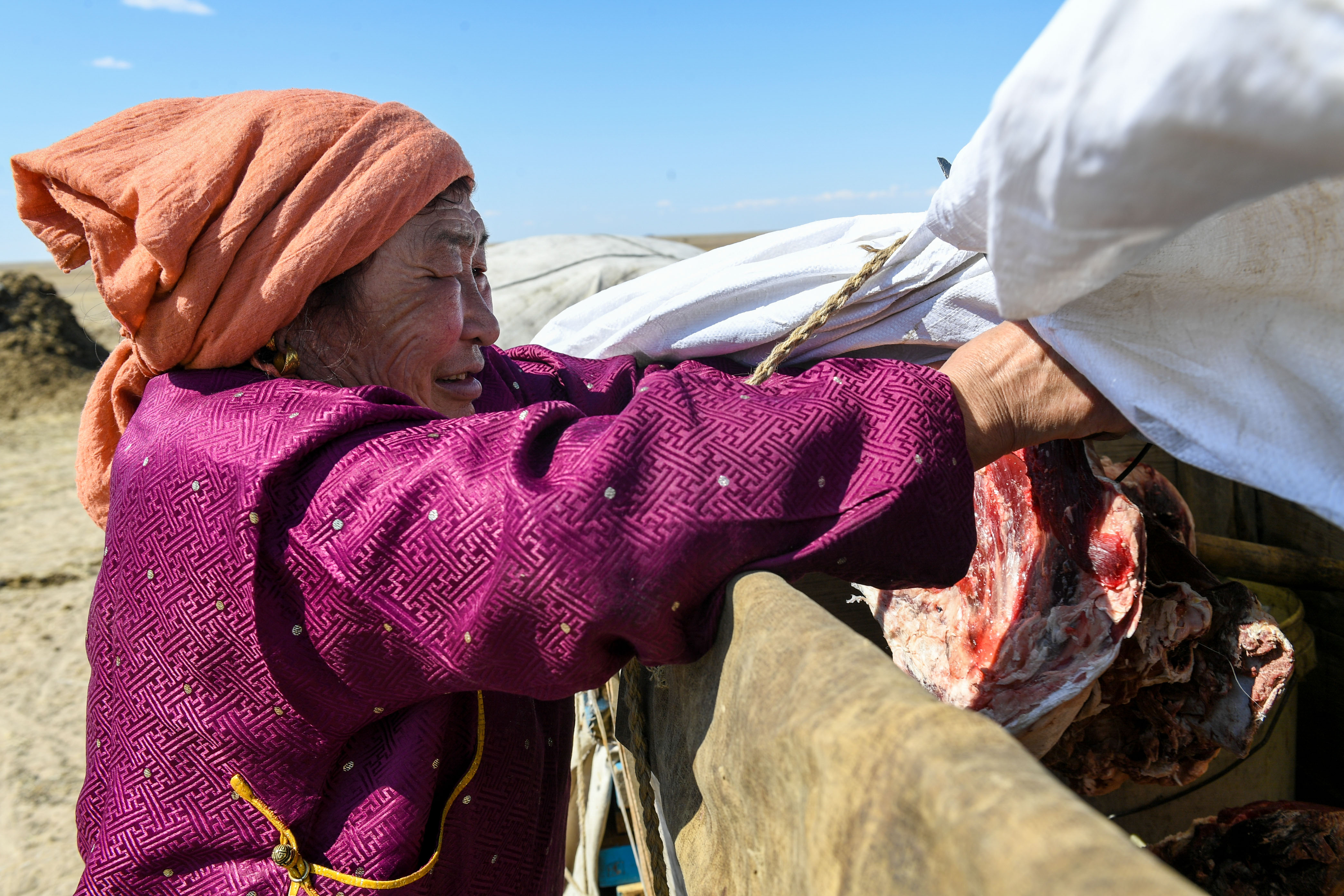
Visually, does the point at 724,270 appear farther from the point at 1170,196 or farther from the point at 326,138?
the point at 1170,196

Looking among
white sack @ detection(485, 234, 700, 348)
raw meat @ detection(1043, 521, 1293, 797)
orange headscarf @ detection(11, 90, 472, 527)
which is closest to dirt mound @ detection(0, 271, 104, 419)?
white sack @ detection(485, 234, 700, 348)

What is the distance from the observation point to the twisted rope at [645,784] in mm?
1272

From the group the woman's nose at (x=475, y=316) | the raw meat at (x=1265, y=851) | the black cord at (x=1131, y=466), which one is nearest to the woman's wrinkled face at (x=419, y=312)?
the woman's nose at (x=475, y=316)

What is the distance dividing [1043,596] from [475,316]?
106cm

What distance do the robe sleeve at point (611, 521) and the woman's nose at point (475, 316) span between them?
0.52 m

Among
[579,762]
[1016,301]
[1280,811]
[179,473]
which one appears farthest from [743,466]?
[579,762]

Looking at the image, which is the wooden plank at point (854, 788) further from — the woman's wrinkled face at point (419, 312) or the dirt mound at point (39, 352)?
the dirt mound at point (39, 352)

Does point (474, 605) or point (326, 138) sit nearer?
point (474, 605)

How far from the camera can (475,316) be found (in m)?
1.53

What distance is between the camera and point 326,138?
129cm

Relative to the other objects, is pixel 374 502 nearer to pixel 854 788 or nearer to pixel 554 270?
pixel 854 788

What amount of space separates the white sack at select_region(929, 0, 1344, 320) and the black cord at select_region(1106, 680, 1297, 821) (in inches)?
68.5

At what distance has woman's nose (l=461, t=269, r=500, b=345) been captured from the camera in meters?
1.51

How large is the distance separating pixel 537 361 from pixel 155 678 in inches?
37.9
